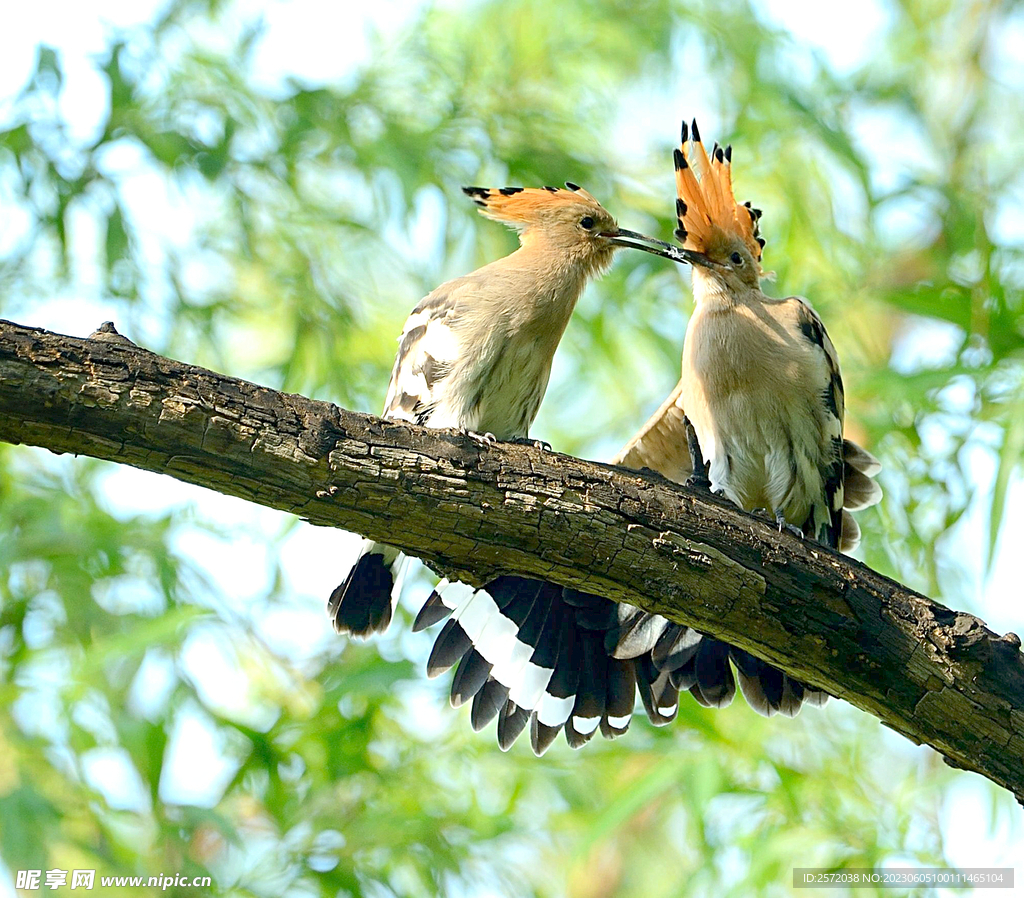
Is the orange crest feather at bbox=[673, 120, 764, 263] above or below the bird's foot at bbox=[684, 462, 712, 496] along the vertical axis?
above

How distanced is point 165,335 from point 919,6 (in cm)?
446

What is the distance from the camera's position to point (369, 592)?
2.96 metres

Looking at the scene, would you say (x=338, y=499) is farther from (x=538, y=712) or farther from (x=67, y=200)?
(x=67, y=200)

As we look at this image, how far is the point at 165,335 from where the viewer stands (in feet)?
13.8

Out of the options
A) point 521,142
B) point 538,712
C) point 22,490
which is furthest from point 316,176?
point 538,712

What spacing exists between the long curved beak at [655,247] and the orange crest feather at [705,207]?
0.05 m

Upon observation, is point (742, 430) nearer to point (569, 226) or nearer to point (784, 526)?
point (784, 526)

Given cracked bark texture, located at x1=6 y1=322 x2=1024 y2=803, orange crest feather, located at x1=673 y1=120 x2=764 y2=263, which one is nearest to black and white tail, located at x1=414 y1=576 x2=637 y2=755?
cracked bark texture, located at x1=6 y1=322 x2=1024 y2=803

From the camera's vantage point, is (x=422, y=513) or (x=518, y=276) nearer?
(x=422, y=513)

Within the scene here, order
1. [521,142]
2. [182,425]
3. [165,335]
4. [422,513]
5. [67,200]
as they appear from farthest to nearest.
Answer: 1. [521,142]
2. [165,335]
3. [67,200]
4. [422,513]
5. [182,425]

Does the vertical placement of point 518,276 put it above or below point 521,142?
below

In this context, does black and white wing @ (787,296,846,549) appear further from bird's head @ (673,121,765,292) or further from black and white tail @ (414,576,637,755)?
black and white tail @ (414,576,637,755)

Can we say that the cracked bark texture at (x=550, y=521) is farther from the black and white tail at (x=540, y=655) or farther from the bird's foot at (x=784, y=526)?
the black and white tail at (x=540, y=655)

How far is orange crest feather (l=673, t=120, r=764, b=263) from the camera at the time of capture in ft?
11.1
